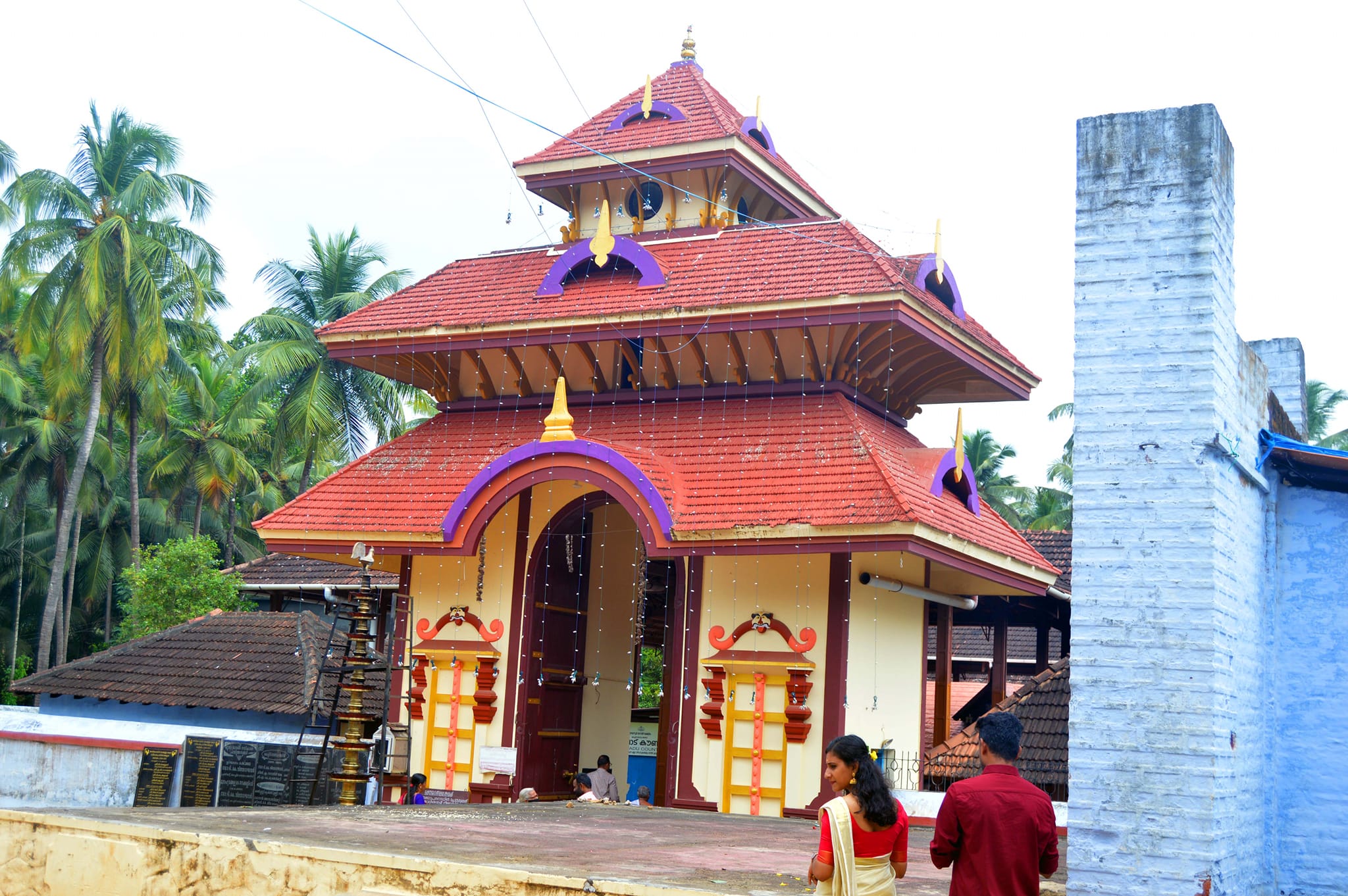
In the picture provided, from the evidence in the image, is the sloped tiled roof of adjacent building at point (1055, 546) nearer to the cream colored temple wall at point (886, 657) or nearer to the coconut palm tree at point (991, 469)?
the cream colored temple wall at point (886, 657)

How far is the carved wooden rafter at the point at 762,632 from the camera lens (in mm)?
13969

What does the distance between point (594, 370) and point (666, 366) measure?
102 centimetres

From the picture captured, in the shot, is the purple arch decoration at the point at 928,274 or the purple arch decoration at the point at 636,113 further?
the purple arch decoration at the point at 636,113

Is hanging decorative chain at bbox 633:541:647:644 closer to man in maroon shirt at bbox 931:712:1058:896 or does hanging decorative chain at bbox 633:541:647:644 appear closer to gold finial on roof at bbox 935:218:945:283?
gold finial on roof at bbox 935:218:945:283

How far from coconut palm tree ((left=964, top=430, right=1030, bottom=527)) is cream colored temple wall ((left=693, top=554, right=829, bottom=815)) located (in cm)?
2678

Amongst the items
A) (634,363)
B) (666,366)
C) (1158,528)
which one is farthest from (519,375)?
(1158,528)

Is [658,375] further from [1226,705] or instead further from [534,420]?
[1226,705]

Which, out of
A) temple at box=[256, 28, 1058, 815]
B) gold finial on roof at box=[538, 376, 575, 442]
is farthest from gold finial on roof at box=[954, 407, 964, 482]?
gold finial on roof at box=[538, 376, 575, 442]

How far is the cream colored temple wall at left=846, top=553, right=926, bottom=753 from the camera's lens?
1405 centimetres

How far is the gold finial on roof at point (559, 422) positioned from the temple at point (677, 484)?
1.3 inches

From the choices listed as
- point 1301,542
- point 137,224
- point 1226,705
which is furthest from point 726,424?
point 137,224

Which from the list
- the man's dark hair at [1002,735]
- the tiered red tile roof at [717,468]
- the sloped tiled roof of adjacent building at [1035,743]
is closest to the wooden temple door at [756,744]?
the tiered red tile roof at [717,468]

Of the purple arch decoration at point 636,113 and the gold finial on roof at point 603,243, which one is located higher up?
the purple arch decoration at point 636,113

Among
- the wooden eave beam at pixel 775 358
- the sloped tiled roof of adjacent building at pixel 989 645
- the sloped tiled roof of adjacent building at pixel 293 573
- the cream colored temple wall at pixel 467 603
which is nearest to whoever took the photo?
the wooden eave beam at pixel 775 358
